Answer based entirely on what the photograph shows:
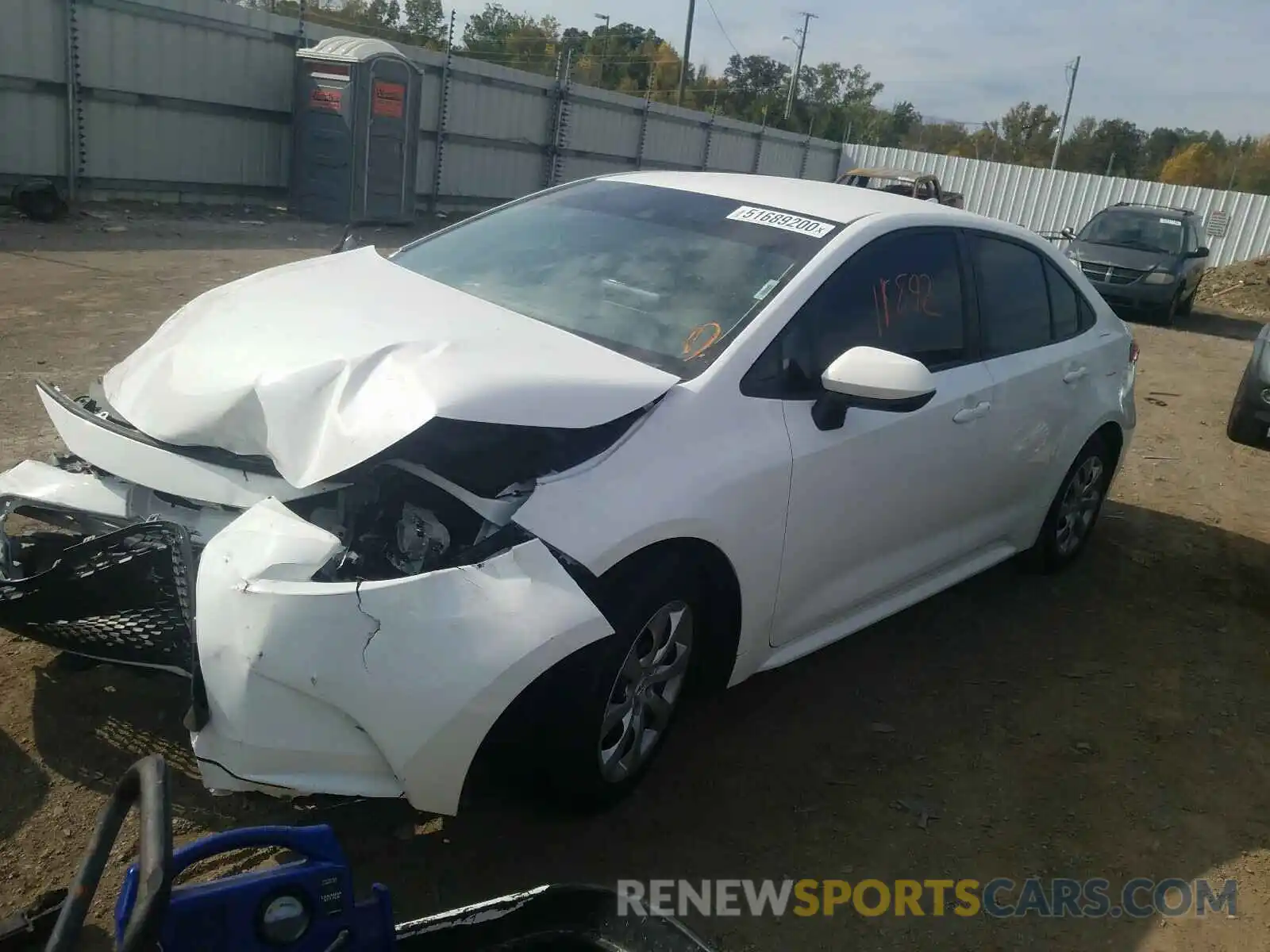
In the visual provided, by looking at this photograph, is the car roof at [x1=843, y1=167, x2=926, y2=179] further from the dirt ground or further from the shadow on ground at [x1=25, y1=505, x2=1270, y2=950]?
the shadow on ground at [x1=25, y1=505, x2=1270, y2=950]

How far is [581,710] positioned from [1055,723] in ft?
6.97

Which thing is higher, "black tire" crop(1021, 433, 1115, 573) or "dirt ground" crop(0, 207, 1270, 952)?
"black tire" crop(1021, 433, 1115, 573)

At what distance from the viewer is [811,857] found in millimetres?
2977

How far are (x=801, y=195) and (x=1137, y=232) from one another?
1454 cm

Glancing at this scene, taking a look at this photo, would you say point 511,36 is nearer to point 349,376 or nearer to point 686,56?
point 686,56

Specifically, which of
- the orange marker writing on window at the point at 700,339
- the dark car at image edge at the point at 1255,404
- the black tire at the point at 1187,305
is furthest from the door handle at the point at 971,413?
the black tire at the point at 1187,305

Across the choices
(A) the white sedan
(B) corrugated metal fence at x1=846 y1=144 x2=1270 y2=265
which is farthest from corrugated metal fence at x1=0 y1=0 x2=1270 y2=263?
(A) the white sedan

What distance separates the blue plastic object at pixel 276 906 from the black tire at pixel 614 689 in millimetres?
778

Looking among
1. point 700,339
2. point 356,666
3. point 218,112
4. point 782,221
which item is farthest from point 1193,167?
point 356,666

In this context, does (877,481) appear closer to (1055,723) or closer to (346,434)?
(1055,723)

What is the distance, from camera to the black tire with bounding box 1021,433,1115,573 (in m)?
4.91

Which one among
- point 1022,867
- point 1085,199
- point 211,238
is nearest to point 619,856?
point 1022,867

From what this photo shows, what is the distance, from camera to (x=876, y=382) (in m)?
3.04

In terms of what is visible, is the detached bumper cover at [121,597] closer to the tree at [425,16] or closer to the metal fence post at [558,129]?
the metal fence post at [558,129]
